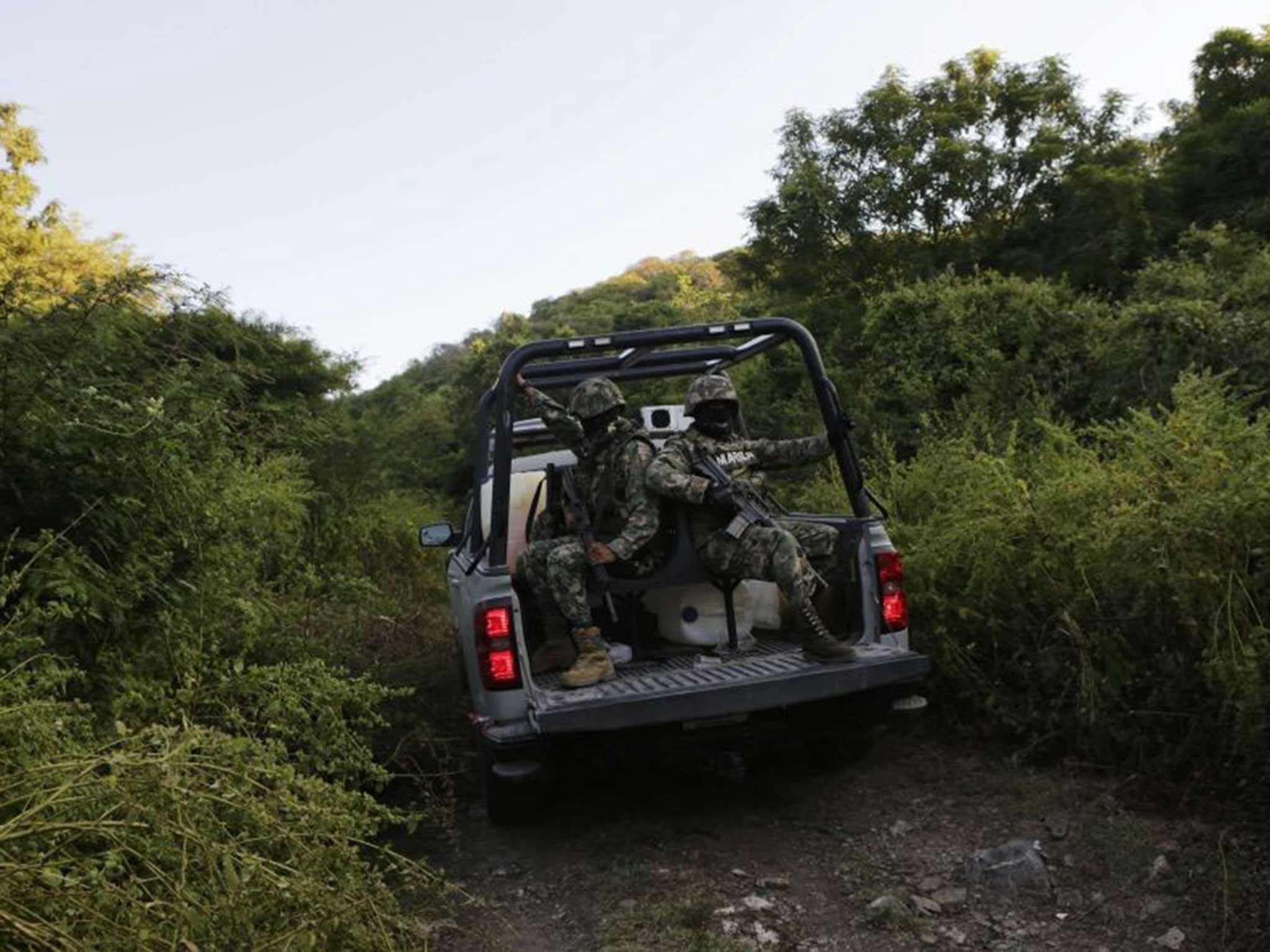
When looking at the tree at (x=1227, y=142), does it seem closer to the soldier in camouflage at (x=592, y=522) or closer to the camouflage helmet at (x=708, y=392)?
the camouflage helmet at (x=708, y=392)

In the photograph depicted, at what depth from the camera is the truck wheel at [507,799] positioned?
14.8 feet

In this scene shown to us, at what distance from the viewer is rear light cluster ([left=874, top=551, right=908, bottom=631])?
15.3 feet

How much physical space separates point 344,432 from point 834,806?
12.2 m

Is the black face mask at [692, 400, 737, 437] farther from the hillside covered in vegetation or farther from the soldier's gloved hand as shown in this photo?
the hillside covered in vegetation

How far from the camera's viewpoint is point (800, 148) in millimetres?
19750

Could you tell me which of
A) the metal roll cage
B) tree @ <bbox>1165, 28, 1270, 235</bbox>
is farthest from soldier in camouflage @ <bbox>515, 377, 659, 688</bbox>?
tree @ <bbox>1165, 28, 1270, 235</bbox>

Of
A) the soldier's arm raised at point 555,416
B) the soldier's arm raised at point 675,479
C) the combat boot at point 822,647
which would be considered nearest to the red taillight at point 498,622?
the soldier's arm raised at point 675,479

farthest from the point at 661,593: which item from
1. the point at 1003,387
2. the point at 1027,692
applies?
the point at 1003,387

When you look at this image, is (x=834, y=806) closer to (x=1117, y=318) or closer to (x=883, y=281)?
(x=1117, y=318)

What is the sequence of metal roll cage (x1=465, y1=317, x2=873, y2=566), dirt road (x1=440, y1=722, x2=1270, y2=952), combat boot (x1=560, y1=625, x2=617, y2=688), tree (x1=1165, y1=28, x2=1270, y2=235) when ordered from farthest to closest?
Result: 1. tree (x1=1165, y1=28, x2=1270, y2=235)
2. metal roll cage (x1=465, y1=317, x2=873, y2=566)
3. combat boot (x1=560, y1=625, x2=617, y2=688)
4. dirt road (x1=440, y1=722, x2=1270, y2=952)

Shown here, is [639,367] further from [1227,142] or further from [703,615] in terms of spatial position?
[1227,142]

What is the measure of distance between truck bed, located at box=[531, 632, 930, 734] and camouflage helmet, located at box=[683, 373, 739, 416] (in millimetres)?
1373

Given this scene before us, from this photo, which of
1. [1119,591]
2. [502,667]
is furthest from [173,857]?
[1119,591]

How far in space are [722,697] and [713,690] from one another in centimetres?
5
